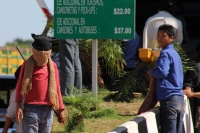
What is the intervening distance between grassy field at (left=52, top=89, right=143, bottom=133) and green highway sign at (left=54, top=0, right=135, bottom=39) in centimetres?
115

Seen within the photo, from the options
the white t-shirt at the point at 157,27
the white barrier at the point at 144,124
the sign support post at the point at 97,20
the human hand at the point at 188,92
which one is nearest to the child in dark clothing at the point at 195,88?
the human hand at the point at 188,92

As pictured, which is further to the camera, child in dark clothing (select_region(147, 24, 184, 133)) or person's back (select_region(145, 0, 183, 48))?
person's back (select_region(145, 0, 183, 48))

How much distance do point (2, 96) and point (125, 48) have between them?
302 centimetres

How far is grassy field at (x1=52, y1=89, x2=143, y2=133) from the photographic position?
1039cm

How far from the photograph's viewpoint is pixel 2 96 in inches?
457

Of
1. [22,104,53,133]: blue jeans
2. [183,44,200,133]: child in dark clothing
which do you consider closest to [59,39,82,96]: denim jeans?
[183,44,200,133]: child in dark clothing

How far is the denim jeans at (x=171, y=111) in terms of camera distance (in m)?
9.53

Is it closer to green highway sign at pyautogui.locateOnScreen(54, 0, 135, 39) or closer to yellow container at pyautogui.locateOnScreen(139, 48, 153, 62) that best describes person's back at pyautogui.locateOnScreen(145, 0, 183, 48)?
green highway sign at pyautogui.locateOnScreen(54, 0, 135, 39)

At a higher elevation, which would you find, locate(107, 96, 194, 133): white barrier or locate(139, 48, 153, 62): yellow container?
locate(139, 48, 153, 62): yellow container

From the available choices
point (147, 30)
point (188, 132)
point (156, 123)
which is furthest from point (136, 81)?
point (156, 123)

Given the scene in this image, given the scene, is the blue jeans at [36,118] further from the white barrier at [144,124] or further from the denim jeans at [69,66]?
the denim jeans at [69,66]

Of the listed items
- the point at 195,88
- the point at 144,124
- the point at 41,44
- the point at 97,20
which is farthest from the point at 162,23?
the point at 41,44

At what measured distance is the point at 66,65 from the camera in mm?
Answer: 11812

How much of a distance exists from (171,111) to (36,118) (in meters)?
1.87
